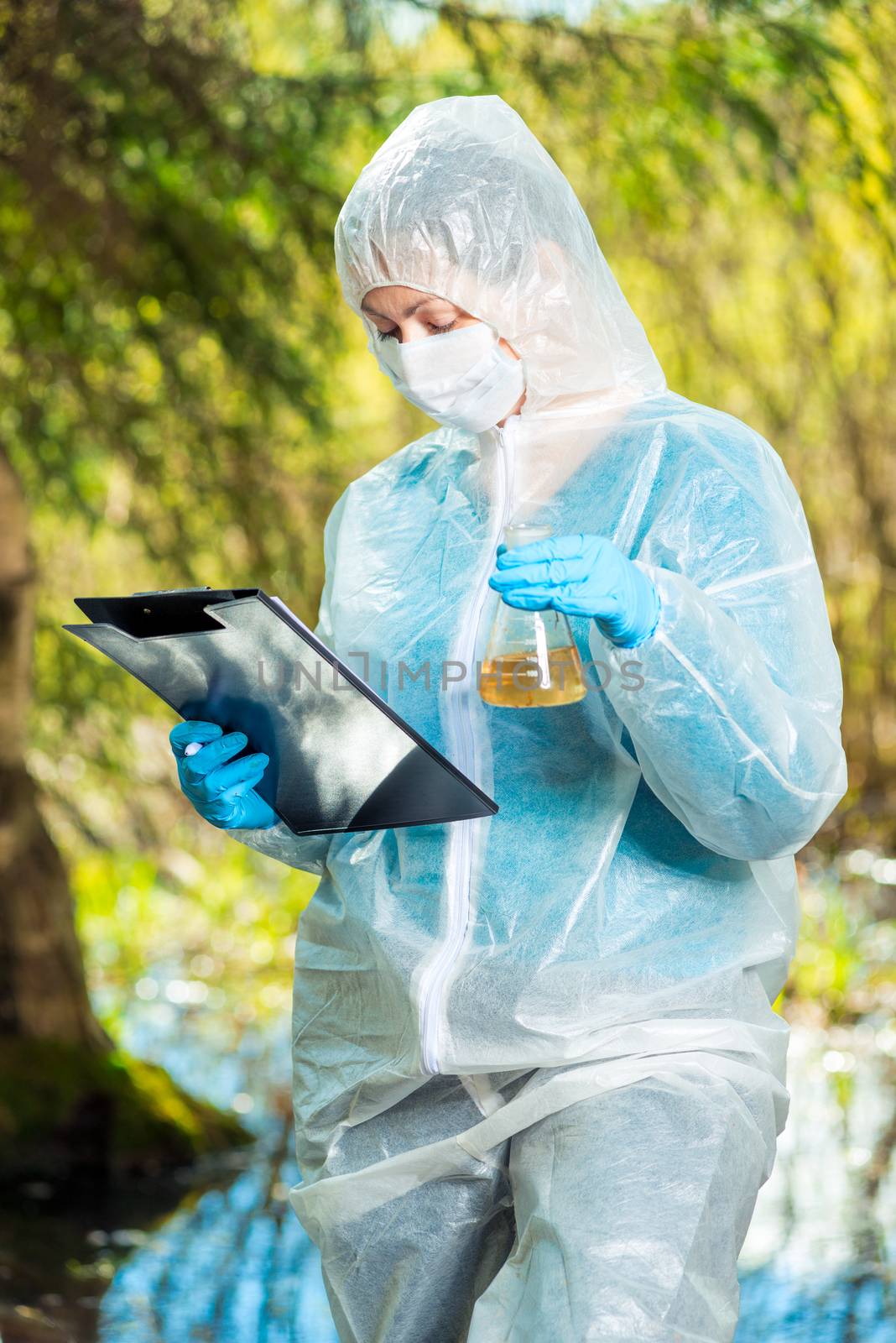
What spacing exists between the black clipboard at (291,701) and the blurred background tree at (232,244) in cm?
204

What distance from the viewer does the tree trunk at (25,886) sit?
3807 mm

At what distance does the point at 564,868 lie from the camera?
5.08ft

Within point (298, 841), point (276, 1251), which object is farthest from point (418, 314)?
point (276, 1251)

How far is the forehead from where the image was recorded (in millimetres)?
1665

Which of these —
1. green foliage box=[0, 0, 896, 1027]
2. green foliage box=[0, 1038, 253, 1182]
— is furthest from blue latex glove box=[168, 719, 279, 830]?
green foliage box=[0, 1038, 253, 1182]

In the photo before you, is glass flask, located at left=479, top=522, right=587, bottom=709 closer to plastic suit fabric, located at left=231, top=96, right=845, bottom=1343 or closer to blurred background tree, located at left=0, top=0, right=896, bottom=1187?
plastic suit fabric, located at left=231, top=96, right=845, bottom=1343

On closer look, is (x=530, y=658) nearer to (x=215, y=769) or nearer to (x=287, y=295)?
(x=215, y=769)

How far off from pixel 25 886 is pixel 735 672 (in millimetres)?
2903

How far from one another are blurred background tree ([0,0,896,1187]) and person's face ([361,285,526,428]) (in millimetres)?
1762

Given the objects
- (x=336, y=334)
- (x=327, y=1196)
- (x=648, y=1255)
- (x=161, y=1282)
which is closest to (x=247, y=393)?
(x=336, y=334)

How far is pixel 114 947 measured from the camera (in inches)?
240

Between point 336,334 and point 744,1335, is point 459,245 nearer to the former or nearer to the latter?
point 744,1335

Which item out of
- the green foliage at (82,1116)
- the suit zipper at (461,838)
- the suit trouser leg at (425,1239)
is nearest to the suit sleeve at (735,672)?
the suit zipper at (461,838)

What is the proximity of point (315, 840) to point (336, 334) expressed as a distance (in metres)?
2.89
